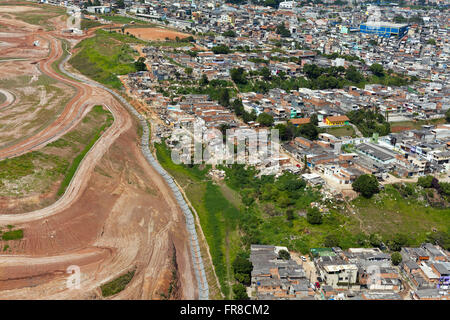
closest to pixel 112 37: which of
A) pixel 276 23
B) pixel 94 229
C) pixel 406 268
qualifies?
pixel 276 23

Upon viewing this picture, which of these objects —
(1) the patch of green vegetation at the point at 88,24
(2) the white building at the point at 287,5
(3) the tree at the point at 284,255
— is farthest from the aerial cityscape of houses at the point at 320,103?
(2) the white building at the point at 287,5

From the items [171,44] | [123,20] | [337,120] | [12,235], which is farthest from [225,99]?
[123,20]

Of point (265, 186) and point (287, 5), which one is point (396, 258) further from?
point (287, 5)

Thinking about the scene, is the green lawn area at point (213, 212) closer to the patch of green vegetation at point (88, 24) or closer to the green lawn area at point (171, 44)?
the green lawn area at point (171, 44)

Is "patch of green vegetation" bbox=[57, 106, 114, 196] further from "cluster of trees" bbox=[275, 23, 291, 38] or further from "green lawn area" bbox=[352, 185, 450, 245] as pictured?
"cluster of trees" bbox=[275, 23, 291, 38]

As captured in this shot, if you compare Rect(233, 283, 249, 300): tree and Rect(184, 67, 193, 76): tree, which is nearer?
Rect(233, 283, 249, 300): tree

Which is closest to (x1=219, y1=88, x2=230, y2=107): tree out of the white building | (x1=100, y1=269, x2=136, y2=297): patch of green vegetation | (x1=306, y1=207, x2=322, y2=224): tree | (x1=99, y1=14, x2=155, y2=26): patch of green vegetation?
(x1=306, y1=207, x2=322, y2=224): tree
